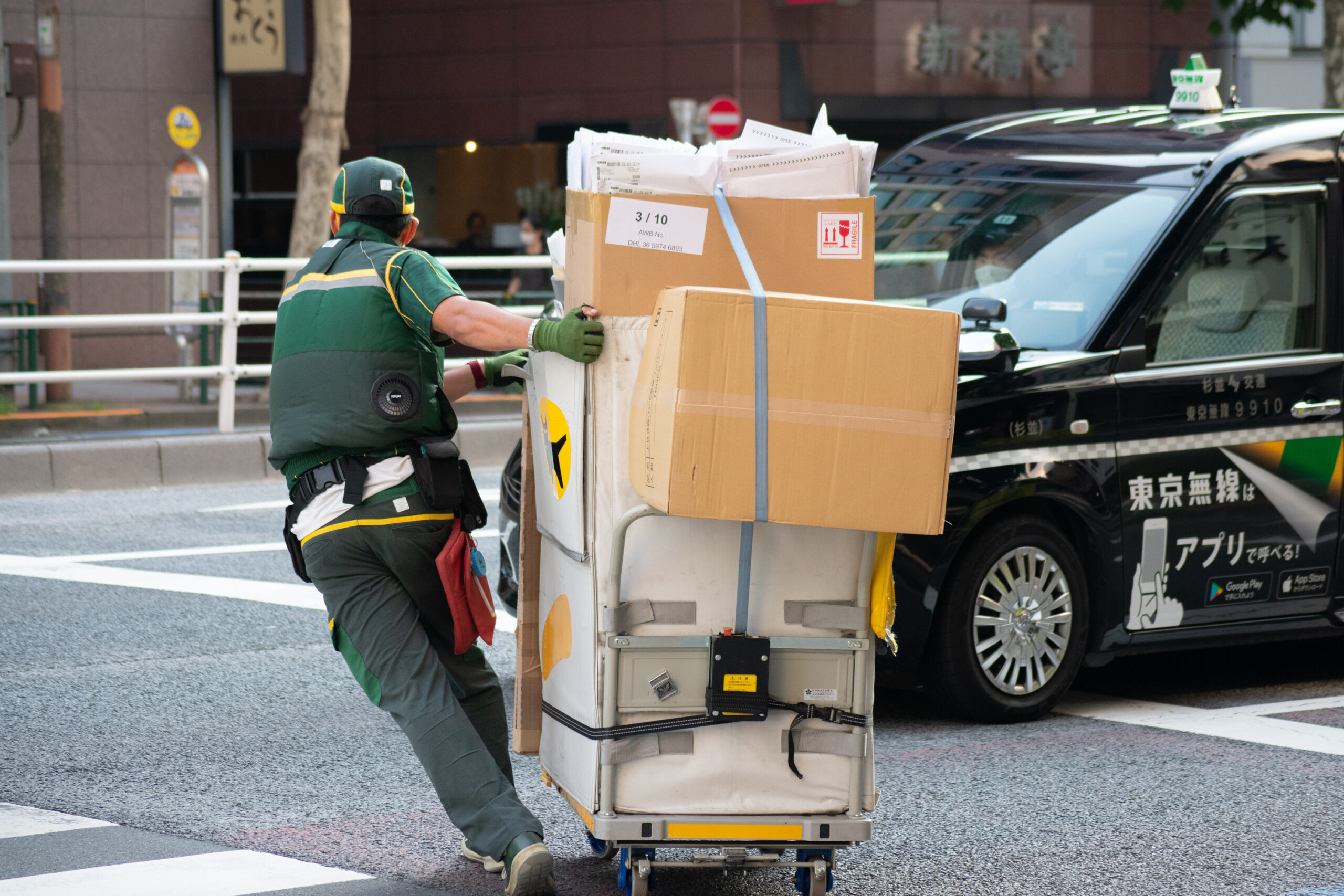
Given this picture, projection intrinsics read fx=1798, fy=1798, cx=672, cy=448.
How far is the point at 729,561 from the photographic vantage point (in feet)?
13.4

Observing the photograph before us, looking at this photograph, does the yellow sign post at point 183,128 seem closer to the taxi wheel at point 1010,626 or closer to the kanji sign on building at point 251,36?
the kanji sign on building at point 251,36

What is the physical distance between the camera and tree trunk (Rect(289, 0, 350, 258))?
660 inches

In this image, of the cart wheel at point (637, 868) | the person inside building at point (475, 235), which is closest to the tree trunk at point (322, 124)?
the person inside building at point (475, 235)

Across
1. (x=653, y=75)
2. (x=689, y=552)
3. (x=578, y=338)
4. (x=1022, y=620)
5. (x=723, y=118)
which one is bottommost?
(x=1022, y=620)

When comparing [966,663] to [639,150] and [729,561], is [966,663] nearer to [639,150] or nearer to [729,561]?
[729,561]

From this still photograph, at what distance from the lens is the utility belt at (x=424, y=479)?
4438 millimetres

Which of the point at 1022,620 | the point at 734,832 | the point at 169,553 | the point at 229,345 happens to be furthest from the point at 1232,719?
the point at 229,345

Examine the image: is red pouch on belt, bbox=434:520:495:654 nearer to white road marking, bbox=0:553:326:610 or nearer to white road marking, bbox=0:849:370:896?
white road marking, bbox=0:849:370:896

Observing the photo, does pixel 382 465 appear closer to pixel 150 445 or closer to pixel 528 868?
pixel 528 868

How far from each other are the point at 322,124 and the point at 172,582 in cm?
939

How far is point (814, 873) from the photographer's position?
415cm

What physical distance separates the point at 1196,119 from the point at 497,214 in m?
20.4

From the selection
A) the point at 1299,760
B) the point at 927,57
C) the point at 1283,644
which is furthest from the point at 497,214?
the point at 1299,760

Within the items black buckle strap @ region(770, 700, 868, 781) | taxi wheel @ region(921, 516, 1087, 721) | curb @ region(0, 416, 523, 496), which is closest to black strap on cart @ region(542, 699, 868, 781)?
black buckle strap @ region(770, 700, 868, 781)
